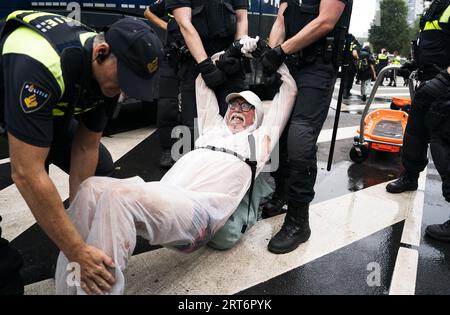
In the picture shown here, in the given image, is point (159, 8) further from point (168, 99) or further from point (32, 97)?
point (32, 97)

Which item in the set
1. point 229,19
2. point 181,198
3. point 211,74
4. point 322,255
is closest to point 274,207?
point 322,255

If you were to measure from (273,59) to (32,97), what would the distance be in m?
1.55

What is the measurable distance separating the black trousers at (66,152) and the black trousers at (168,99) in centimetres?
148

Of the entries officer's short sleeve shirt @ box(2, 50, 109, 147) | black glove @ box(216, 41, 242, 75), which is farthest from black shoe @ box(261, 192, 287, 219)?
officer's short sleeve shirt @ box(2, 50, 109, 147)

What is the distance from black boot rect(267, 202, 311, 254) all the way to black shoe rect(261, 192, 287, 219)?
1.46 ft

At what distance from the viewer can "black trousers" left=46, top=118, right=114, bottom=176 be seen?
1920 millimetres

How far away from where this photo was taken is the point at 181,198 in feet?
5.73

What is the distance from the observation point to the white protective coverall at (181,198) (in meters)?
1.51

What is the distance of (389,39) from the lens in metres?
58.1

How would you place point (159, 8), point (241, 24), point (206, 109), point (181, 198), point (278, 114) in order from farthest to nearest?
point (159, 8) → point (241, 24) → point (206, 109) → point (278, 114) → point (181, 198)
